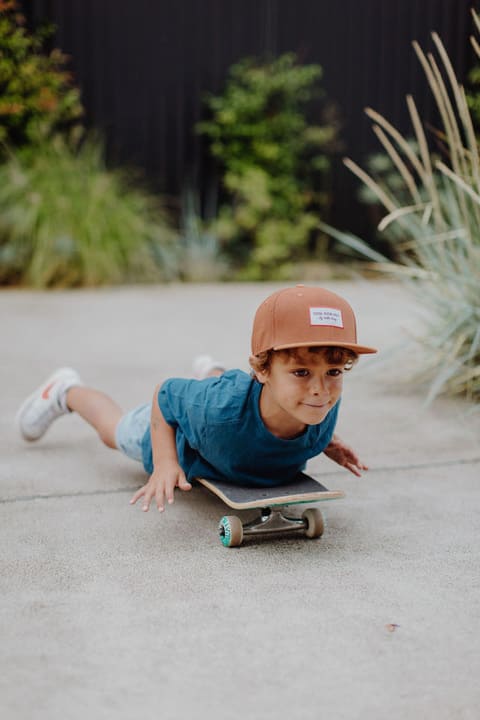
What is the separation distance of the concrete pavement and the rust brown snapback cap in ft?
1.93

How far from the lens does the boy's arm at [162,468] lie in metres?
2.51

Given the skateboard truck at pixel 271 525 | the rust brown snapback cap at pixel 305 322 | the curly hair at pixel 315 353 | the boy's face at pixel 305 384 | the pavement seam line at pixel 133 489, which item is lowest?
the pavement seam line at pixel 133 489

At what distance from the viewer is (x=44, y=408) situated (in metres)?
3.45

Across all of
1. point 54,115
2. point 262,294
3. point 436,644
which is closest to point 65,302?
point 262,294

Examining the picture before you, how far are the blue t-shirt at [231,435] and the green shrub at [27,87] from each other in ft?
19.0

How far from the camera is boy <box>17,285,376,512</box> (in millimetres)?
2340

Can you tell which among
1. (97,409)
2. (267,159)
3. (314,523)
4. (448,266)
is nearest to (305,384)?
(314,523)

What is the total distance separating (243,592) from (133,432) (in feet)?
3.38

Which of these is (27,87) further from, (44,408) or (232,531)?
(232,531)

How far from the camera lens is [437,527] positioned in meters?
2.71

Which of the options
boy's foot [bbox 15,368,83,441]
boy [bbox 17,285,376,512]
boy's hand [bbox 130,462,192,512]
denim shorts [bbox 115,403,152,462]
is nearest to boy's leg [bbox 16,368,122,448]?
boy's foot [bbox 15,368,83,441]

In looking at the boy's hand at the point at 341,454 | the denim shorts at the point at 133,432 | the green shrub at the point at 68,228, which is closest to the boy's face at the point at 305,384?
the boy's hand at the point at 341,454

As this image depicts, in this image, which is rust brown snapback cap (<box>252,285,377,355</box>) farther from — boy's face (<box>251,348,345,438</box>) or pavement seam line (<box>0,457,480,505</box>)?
pavement seam line (<box>0,457,480,505</box>)

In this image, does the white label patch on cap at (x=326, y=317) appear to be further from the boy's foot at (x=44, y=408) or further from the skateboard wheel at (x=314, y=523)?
the boy's foot at (x=44, y=408)
